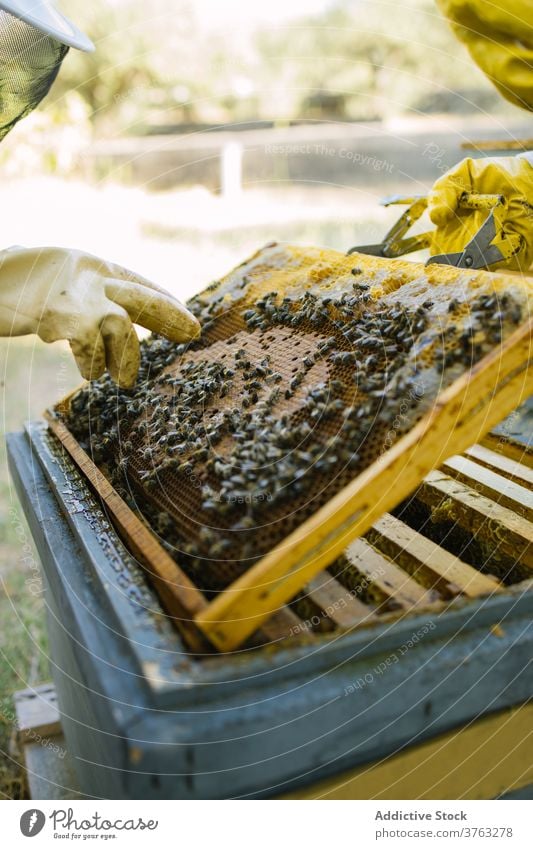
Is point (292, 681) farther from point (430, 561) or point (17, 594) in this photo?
point (17, 594)

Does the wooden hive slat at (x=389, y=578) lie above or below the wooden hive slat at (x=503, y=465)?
below

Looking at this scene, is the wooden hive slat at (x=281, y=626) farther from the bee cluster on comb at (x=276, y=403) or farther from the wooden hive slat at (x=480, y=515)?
the wooden hive slat at (x=480, y=515)

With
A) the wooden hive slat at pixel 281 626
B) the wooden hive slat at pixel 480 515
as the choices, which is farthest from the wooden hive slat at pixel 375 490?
the wooden hive slat at pixel 480 515

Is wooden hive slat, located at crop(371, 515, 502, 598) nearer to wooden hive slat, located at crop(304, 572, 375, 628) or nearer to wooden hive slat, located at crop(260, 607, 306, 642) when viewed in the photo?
wooden hive slat, located at crop(304, 572, 375, 628)

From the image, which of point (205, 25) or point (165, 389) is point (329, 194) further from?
point (165, 389)

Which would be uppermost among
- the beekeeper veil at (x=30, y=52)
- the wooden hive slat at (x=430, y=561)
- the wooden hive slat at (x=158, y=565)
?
the beekeeper veil at (x=30, y=52)

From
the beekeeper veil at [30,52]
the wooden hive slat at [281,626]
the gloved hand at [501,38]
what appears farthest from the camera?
the gloved hand at [501,38]

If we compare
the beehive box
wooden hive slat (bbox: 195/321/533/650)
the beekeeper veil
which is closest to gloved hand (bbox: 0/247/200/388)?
the beehive box
